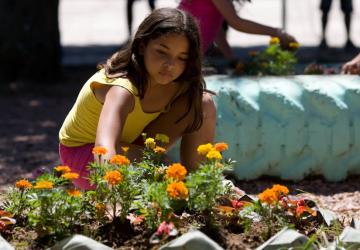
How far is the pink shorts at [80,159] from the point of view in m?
3.88

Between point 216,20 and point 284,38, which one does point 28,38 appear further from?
point 284,38

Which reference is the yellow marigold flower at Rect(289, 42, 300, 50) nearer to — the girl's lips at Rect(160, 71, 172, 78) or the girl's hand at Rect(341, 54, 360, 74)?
the girl's hand at Rect(341, 54, 360, 74)

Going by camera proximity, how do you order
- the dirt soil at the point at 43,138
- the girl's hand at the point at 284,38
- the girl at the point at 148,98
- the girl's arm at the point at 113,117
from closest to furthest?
1. the girl's arm at the point at 113,117
2. the girl at the point at 148,98
3. the dirt soil at the point at 43,138
4. the girl's hand at the point at 284,38

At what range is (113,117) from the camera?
3379 millimetres

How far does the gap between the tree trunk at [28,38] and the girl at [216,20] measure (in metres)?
4.02

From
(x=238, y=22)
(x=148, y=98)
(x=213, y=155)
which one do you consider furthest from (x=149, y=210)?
(x=238, y=22)

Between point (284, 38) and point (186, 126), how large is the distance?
2.11 m

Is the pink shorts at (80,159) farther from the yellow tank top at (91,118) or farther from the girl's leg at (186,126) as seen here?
the girl's leg at (186,126)

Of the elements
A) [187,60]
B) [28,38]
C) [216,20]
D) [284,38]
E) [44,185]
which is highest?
[187,60]

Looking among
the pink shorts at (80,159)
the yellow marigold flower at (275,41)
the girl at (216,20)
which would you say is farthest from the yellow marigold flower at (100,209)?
the yellow marigold flower at (275,41)

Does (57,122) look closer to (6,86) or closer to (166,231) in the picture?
(6,86)

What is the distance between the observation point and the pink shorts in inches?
153

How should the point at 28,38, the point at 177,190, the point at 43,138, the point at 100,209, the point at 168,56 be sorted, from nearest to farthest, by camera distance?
the point at 177,190 → the point at 100,209 → the point at 168,56 → the point at 43,138 → the point at 28,38

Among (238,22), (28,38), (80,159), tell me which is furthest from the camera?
(28,38)
